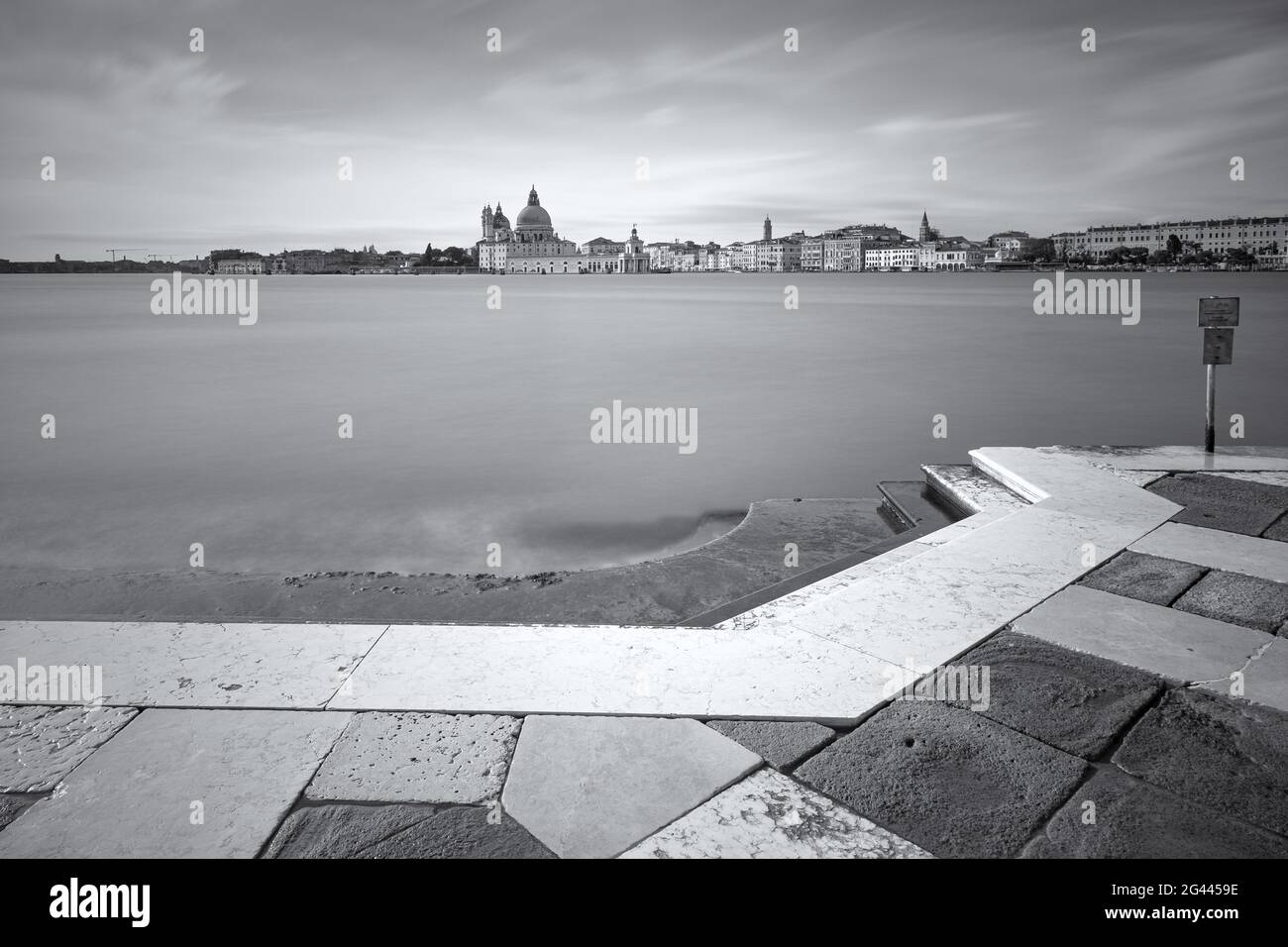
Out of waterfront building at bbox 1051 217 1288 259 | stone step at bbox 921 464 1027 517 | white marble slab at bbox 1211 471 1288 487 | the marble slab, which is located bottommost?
the marble slab

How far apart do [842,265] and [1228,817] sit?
18219 cm

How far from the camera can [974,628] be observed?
3.54m

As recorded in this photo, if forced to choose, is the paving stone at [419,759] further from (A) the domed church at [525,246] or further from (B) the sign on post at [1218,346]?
(A) the domed church at [525,246]

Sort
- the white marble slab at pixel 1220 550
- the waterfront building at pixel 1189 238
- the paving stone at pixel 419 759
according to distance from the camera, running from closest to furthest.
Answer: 1. the paving stone at pixel 419 759
2. the white marble slab at pixel 1220 550
3. the waterfront building at pixel 1189 238

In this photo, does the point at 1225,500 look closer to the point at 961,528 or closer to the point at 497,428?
the point at 961,528

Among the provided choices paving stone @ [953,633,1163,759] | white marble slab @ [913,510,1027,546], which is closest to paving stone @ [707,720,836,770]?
paving stone @ [953,633,1163,759]

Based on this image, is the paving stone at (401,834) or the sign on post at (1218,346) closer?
the paving stone at (401,834)

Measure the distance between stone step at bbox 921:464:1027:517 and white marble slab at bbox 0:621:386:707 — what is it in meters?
4.28

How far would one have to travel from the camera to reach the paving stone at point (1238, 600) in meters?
3.57

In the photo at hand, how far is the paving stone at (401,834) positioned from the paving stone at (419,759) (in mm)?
61

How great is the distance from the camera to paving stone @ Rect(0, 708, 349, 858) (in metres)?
2.18

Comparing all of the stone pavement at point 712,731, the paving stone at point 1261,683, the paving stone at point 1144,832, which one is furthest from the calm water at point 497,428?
the paving stone at point 1144,832

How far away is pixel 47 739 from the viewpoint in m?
2.71

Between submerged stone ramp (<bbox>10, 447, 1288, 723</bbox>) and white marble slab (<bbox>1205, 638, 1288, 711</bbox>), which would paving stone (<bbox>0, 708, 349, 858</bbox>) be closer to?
submerged stone ramp (<bbox>10, 447, 1288, 723</bbox>)
